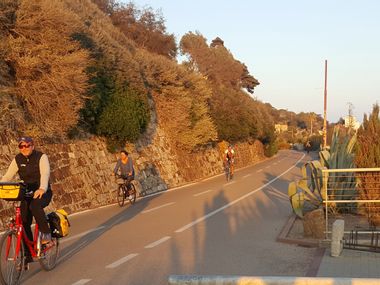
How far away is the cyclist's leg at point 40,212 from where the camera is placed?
26.0 feet

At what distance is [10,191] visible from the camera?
753 cm

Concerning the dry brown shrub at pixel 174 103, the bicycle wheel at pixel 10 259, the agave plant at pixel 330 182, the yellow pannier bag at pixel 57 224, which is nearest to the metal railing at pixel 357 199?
the agave plant at pixel 330 182

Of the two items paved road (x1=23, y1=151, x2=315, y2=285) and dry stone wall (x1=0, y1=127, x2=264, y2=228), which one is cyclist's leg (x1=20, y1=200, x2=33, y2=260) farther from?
dry stone wall (x1=0, y1=127, x2=264, y2=228)

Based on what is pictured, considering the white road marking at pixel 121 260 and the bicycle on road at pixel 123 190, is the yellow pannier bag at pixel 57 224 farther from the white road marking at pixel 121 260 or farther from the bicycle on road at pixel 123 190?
the bicycle on road at pixel 123 190

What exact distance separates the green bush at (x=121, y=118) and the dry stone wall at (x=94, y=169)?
65cm

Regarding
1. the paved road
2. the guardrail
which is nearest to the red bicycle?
the paved road

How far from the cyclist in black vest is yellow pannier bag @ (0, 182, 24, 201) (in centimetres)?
31

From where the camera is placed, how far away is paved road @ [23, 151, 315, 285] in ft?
27.2

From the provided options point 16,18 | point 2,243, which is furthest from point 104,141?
point 2,243

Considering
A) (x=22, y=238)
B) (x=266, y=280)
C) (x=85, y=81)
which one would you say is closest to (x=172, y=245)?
(x=22, y=238)

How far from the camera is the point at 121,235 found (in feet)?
39.7

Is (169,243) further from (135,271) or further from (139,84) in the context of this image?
(139,84)

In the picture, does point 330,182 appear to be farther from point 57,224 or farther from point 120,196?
point 120,196

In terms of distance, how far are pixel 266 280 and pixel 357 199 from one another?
9.09 m
